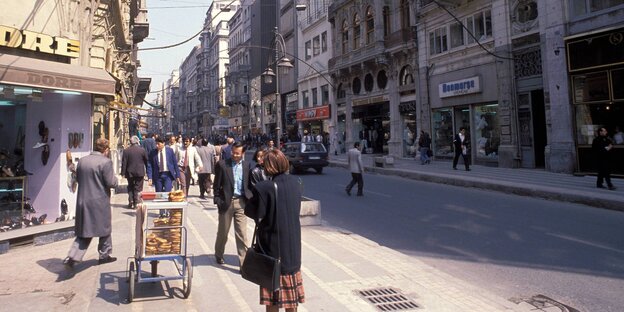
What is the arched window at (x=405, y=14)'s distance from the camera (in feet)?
87.1

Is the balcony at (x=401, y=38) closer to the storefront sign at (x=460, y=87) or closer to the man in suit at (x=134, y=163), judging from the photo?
the storefront sign at (x=460, y=87)

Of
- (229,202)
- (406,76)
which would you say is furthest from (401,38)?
(229,202)

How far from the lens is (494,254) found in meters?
6.52

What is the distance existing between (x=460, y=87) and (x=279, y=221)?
20214mm

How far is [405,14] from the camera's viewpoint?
26.8 metres

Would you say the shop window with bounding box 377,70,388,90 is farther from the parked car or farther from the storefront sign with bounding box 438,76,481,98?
the parked car

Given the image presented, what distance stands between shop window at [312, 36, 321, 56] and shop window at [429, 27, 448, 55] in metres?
16.3

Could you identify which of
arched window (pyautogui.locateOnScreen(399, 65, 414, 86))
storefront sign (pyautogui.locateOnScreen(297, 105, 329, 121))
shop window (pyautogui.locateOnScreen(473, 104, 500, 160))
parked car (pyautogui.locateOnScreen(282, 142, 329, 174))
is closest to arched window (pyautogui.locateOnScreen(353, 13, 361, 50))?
arched window (pyautogui.locateOnScreen(399, 65, 414, 86))

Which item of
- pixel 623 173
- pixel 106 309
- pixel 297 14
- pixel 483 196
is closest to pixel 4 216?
pixel 106 309

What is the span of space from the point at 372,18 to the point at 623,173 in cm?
1951

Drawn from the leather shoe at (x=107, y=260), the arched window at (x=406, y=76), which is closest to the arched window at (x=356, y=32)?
the arched window at (x=406, y=76)

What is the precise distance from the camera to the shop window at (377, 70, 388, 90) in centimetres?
2889

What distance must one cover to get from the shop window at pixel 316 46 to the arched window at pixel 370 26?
30.4 feet

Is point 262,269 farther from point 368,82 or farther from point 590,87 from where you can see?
point 368,82
